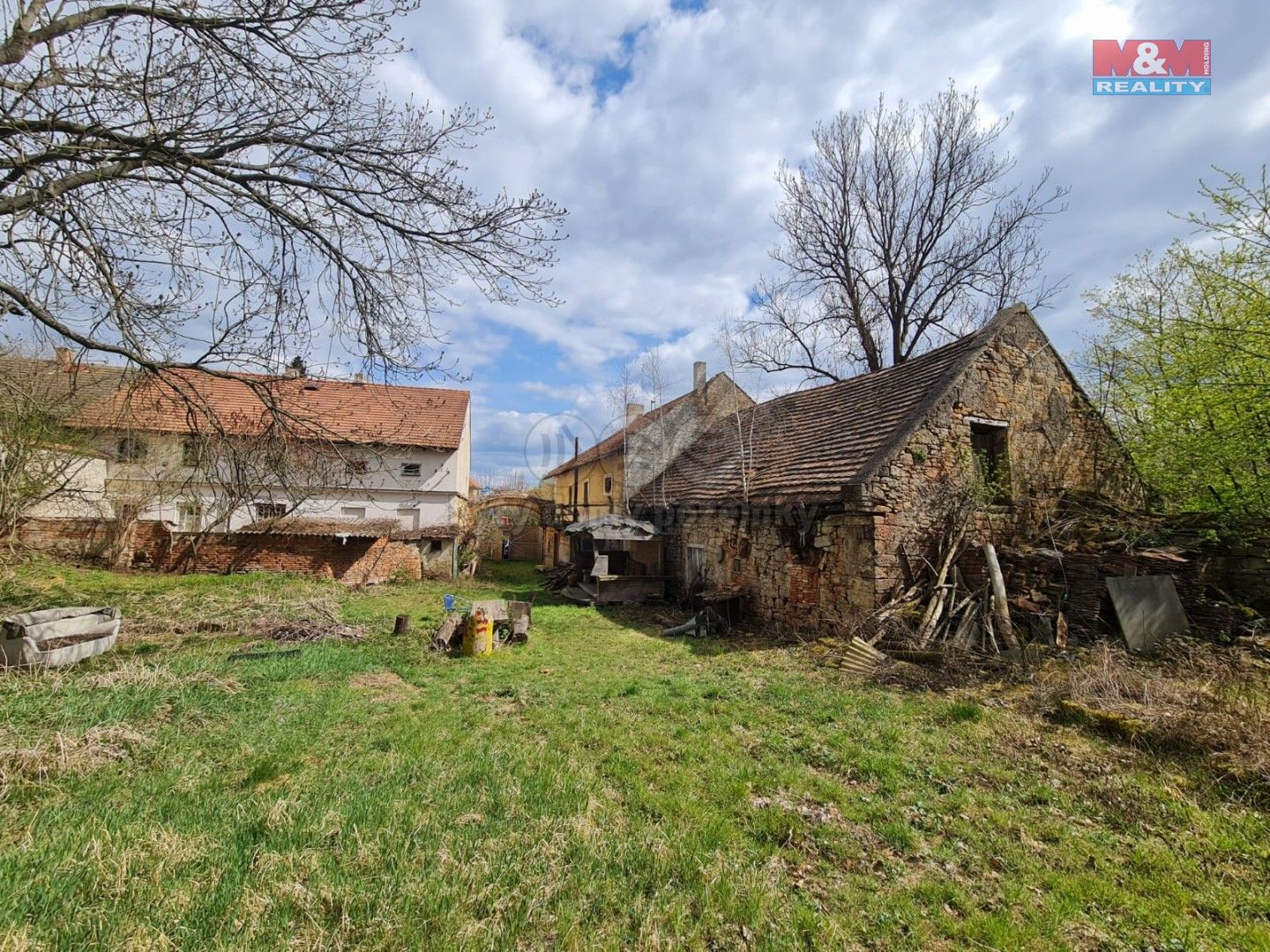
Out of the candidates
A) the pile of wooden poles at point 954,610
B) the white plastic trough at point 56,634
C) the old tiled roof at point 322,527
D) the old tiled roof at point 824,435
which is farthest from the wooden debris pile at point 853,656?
the old tiled roof at point 322,527

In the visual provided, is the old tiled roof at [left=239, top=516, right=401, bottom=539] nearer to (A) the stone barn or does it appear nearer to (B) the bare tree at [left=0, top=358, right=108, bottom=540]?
(B) the bare tree at [left=0, top=358, right=108, bottom=540]

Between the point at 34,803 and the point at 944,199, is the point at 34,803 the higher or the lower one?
the lower one

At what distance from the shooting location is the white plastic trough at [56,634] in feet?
21.8

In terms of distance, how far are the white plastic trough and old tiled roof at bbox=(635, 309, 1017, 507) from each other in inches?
443

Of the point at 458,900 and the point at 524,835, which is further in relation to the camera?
the point at 524,835

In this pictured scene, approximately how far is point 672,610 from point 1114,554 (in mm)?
9160

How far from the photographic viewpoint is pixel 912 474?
991 cm

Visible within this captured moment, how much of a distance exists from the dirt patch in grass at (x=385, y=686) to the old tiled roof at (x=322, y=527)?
1215cm

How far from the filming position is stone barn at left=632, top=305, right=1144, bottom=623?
9.77m

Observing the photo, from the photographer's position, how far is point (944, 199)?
19.3 meters

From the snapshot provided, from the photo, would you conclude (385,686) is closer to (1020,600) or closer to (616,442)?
(1020,600)

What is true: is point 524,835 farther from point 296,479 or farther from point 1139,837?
point 296,479

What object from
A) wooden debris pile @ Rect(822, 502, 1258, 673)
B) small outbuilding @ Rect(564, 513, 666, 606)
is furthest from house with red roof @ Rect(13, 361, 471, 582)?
wooden debris pile @ Rect(822, 502, 1258, 673)

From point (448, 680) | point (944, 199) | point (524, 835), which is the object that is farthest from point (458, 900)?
point (944, 199)
